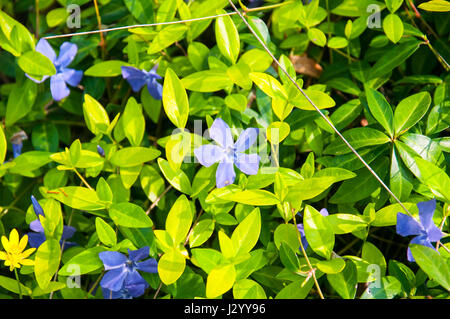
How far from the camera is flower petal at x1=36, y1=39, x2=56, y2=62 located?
117 cm

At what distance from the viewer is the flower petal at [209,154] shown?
36.7 inches

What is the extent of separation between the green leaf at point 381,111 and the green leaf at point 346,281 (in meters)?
0.30

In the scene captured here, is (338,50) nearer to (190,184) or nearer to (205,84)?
(205,84)

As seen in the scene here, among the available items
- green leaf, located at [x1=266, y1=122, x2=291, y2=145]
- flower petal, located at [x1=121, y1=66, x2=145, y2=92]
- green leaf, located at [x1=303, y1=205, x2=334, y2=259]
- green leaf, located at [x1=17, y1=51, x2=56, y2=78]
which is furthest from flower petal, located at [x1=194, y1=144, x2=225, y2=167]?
green leaf, located at [x1=17, y1=51, x2=56, y2=78]

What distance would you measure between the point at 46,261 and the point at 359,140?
2.38ft

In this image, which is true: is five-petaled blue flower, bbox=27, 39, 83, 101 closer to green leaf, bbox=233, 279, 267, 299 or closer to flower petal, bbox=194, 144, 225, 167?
flower petal, bbox=194, 144, 225, 167

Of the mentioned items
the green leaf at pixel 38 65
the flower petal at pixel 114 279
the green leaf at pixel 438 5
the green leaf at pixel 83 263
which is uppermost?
the green leaf at pixel 438 5

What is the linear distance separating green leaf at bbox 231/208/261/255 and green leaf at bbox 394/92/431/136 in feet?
1.18

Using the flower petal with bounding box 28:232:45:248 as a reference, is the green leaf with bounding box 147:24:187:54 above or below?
above

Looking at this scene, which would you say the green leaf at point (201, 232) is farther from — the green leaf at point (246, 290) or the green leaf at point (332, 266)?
the green leaf at point (332, 266)

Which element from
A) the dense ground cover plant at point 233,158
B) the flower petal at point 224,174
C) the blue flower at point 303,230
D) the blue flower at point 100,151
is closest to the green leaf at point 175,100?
the dense ground cover plant at point 233,158

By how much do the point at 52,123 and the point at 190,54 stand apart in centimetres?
47

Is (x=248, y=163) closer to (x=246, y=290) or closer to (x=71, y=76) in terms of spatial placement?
(x=246, y=290)
